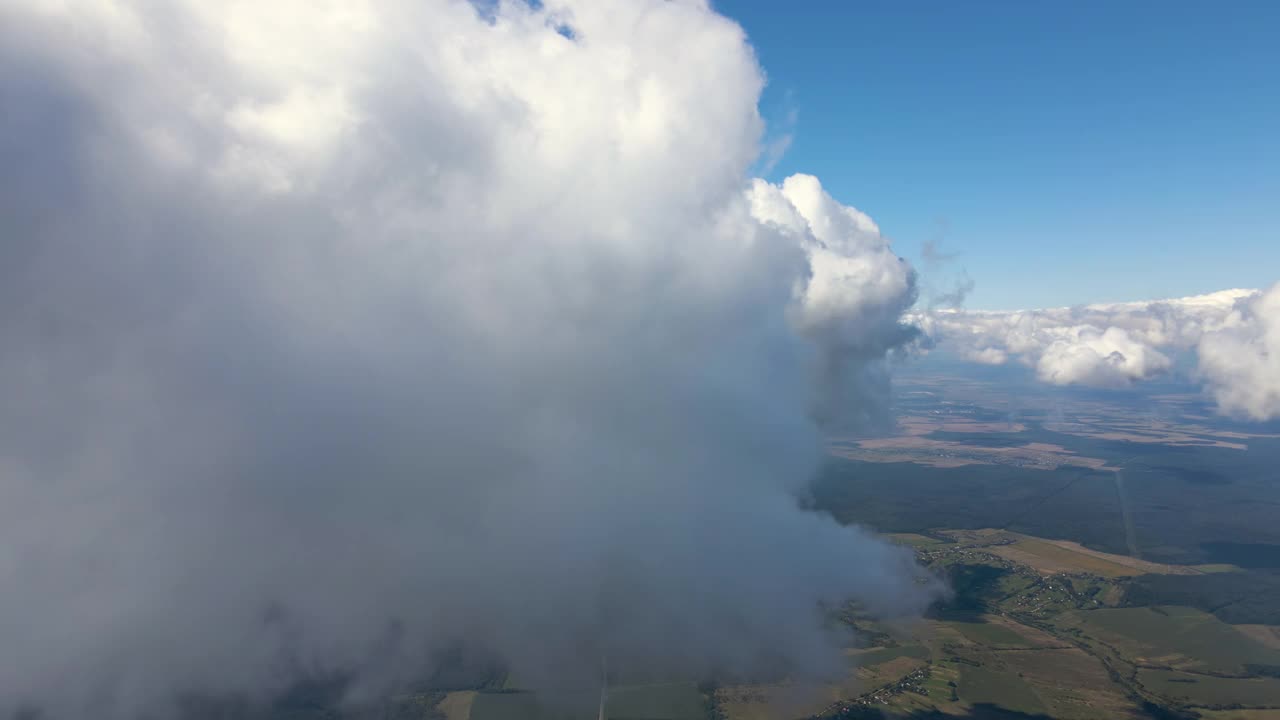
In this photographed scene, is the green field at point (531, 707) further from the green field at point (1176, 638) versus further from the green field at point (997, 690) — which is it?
the green field at point (1176, 638)

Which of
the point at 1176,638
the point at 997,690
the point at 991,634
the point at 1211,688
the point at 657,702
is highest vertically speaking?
the point at 657,702

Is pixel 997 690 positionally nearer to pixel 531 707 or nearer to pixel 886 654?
pixel 886 654

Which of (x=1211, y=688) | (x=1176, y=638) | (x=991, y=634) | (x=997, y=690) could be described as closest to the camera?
(x=997, y=690)

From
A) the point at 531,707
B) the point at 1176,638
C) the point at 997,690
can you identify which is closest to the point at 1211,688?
the point at 1176,638

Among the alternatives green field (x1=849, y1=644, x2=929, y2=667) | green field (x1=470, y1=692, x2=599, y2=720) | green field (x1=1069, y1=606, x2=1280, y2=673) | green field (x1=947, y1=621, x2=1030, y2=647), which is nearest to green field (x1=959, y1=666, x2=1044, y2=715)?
green field (x1=849, y1=644, x2=929, y2=667)

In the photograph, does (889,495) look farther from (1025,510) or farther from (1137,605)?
(1137,605)

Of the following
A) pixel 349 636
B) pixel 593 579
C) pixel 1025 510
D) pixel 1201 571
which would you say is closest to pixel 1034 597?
pixel 1201 571

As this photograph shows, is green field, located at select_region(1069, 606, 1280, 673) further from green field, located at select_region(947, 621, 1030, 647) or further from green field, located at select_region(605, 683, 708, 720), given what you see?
green field, located at select_region(605, 683, 708, 720)
